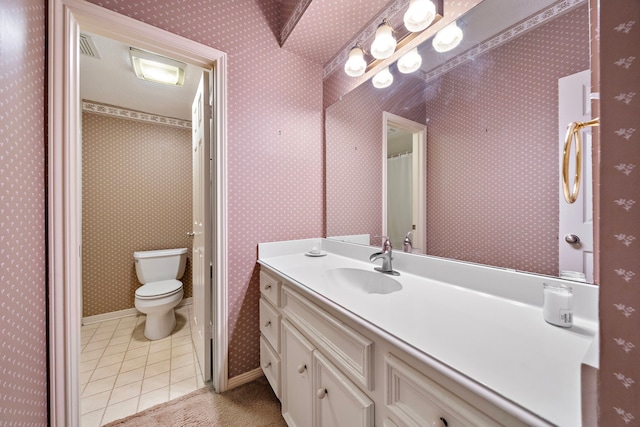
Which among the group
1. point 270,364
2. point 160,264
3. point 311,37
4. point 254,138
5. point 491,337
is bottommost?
point 270,364

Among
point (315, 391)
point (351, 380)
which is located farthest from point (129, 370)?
point (351, 380)

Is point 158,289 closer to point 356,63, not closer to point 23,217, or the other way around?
point 23,217

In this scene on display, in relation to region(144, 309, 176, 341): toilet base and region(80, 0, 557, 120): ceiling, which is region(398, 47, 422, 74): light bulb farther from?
region(144, 309, 176, 341): toilet base

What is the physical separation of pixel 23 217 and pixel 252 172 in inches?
37.7

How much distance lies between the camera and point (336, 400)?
31.6 inches

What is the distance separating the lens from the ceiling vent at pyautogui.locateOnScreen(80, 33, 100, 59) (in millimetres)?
1535

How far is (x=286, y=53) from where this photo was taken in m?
1.65

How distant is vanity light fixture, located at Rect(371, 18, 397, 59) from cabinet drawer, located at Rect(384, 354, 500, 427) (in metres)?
1.39

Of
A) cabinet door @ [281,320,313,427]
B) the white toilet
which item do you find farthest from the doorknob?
the white toilet

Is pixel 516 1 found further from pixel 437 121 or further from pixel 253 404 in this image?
pixel 253 404

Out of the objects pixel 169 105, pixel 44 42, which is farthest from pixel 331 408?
pixel 169 105

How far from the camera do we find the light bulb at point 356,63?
1.42 metres

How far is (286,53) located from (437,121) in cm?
118

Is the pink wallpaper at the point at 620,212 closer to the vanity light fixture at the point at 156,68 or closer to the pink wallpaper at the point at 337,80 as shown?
the pink wallpaper at the point at 337,80
